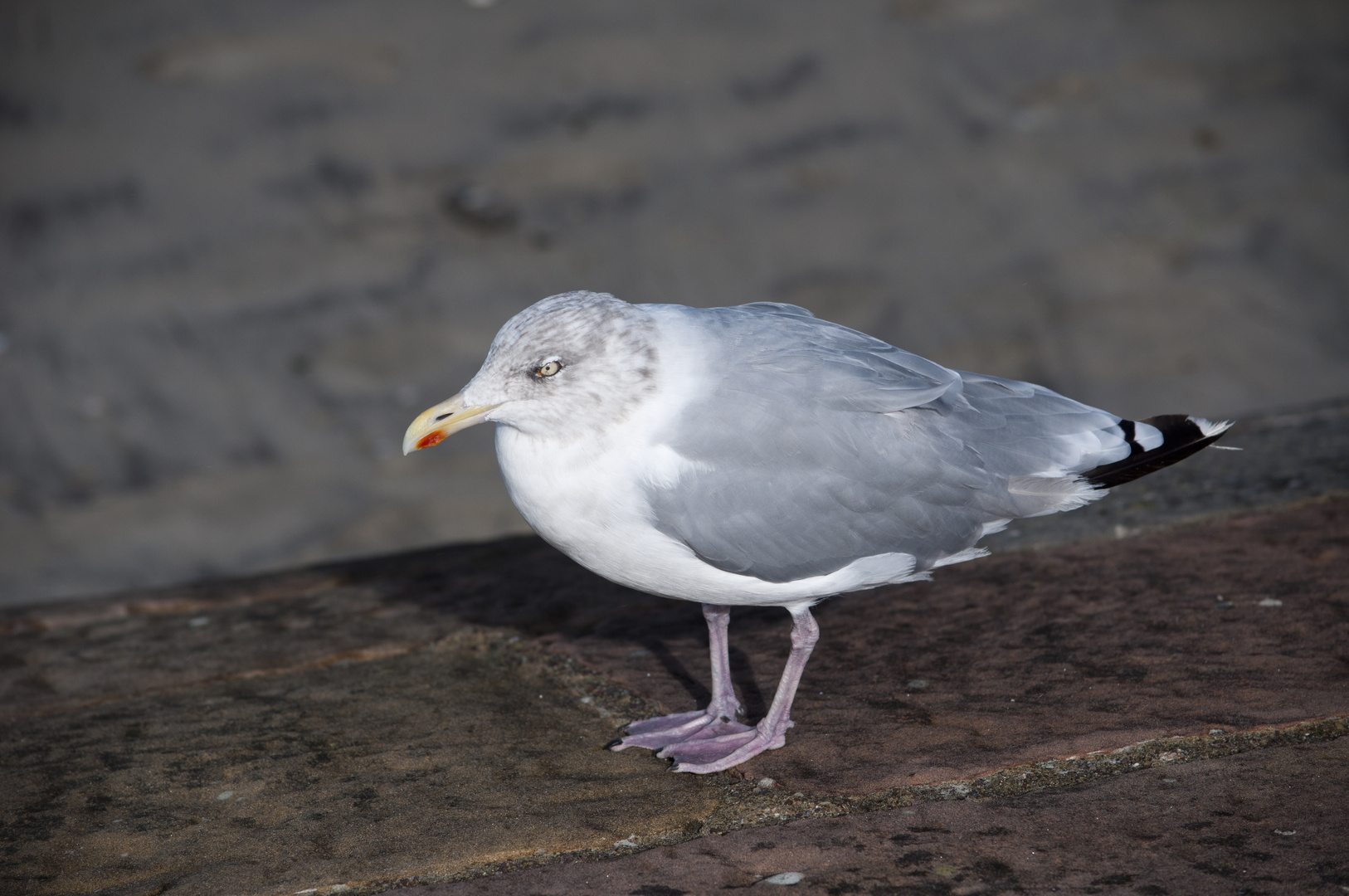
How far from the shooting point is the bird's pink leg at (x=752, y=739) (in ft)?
7.54

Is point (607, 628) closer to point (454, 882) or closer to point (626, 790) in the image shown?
point (626, 790)

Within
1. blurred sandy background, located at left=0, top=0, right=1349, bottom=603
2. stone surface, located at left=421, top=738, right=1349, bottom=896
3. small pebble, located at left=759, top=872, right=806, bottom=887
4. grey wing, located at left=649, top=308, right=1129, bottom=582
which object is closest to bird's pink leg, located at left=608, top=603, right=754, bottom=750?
grey wing, located at left=649, top=308, right=1129, bottom=582

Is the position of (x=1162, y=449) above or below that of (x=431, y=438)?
below

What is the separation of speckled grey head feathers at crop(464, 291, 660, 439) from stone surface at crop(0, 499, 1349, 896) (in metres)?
0.62

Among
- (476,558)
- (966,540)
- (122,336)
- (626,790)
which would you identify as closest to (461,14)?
(122,336)

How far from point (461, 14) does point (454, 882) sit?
4.22 meters

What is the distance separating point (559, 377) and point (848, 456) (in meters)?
0.63

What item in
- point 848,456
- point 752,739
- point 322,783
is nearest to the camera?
point 322,783

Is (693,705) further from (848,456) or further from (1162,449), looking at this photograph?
(1162,449)

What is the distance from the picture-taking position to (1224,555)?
116 inches

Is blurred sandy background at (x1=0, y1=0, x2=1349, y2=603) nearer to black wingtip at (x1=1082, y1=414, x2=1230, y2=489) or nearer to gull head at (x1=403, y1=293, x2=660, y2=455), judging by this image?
gull head at (x1=403, y1=293, x2=660, y2=455)

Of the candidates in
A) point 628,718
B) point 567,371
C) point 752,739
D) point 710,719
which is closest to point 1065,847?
point 752,739

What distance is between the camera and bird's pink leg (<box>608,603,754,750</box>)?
2424 millimetres

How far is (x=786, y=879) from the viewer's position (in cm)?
183
